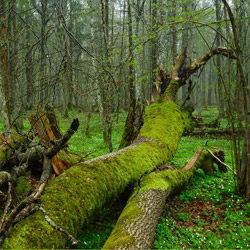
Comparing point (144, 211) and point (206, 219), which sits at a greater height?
point (144, 211)

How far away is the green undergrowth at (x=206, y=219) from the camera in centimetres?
384

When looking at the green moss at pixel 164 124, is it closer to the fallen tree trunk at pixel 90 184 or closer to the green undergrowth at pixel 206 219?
the fallen tree trunk at pixel 90 184

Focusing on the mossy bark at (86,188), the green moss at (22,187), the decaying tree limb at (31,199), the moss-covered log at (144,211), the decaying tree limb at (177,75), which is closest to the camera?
the decaying tree limb at (31,199)

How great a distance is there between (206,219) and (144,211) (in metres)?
1.91

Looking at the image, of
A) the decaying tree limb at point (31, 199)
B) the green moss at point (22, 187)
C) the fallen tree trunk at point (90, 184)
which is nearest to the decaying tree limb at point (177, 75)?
the fallen tree trunk at point (90, 184)

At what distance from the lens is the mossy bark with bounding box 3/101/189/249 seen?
104 inches

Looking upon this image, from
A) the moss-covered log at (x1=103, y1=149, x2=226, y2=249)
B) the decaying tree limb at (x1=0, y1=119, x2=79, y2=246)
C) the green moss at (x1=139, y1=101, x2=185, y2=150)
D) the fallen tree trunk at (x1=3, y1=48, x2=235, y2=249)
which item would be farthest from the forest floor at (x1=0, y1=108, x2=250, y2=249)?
the green moss at (x1=139, y1=101, x2=185, y2=150)

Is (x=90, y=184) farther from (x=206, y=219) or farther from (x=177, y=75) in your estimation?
(x=177, y=75)

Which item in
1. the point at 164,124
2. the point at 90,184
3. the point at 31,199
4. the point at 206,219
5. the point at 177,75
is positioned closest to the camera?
the point at 31,199

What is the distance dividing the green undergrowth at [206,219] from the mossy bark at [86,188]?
3.61 ft

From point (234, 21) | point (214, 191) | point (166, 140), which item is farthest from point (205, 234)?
point (234, 21)

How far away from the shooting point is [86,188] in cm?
358

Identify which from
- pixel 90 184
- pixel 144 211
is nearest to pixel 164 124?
pixel 144 211

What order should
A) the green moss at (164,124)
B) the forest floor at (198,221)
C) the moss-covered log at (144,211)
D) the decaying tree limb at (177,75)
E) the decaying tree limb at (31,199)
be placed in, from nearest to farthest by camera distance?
the decaying tree limb at (31,199)
the moss-covered log at (144,211)
the forest floor at (198,221)
the green moss at (164,124)
the decaying tree limb at (177,75)
